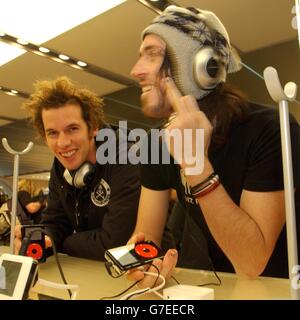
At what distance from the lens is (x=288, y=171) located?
0.48 metres

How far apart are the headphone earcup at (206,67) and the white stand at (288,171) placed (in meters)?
0.28

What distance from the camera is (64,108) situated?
1.19 metres

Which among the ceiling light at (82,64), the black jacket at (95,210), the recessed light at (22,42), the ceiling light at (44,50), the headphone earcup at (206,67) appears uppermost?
the recessed light at (22,42)

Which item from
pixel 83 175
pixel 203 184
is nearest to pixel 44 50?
pixel 83 175

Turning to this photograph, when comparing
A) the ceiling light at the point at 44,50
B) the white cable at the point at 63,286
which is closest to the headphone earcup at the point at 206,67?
the white cable at the point at 63,286

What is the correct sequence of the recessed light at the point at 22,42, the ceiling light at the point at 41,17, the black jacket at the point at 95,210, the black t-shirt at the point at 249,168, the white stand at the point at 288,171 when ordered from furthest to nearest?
the recessed light at the point at 22,42
the ceiling light at the point at 41,17
the black jacket at the point at 95,210
the black t-shirt at the point at 249,168
the white stand at the point at 288,171

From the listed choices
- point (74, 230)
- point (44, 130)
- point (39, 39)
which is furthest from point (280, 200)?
point (39, 39)

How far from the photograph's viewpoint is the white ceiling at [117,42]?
39.0 inches

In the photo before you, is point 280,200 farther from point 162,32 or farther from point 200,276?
point 162,32

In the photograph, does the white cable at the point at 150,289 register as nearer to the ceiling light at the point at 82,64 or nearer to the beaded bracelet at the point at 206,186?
A: the beaded bracelet at the point at 206,186

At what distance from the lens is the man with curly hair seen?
3.17 feet

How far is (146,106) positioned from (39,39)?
0.65 meters

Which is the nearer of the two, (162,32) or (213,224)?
(213,224)

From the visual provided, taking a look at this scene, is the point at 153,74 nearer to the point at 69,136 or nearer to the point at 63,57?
the point at 69,136
